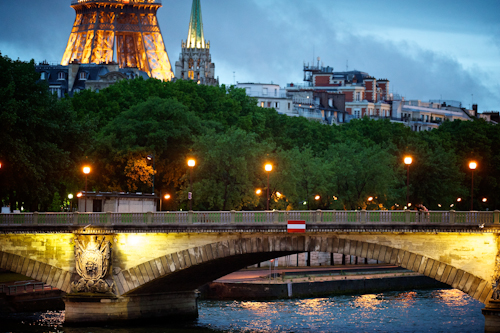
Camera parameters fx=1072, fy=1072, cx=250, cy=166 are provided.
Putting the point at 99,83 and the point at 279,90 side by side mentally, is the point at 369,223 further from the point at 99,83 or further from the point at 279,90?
the point at 279,90

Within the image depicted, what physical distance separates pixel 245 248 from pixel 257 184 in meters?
28.4

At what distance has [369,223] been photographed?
181ft

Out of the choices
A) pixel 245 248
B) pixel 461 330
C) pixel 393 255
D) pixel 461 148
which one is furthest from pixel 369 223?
pixel 461 148

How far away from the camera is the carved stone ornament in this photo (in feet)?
193

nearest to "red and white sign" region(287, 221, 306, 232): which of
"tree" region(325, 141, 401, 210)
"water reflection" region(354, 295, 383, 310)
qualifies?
"water reflection" region(354, 295, 383, 310)

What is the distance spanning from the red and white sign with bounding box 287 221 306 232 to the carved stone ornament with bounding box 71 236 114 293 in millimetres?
10372

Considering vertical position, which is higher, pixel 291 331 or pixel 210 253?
pixel 210 253

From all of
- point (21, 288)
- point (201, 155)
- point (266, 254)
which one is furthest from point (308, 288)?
point (21, 288)

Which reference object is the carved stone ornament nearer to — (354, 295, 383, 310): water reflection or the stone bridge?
the stone bridge

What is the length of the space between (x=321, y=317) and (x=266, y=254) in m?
7.92

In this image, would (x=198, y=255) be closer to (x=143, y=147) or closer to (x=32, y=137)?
(x=32, y=137)

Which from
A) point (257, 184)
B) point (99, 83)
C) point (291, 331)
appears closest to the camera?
point (291, 331)

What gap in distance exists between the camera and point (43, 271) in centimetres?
6016

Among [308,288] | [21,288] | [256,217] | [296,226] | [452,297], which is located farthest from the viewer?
[308,288]
